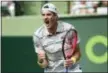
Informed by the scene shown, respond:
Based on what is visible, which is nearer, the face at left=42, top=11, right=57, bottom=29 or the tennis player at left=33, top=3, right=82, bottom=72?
the face at left=42, top=11, right=57, bottom=29

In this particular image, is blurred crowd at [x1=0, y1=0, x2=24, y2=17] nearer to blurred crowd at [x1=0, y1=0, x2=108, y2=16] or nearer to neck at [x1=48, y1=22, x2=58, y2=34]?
blurred crowd at [x1=0, y1=0, x2=108, y2=16]

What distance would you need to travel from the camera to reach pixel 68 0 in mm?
9938

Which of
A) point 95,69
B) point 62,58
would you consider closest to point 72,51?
point 62,58

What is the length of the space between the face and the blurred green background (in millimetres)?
3696

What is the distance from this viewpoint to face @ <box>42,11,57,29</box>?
5794 mm

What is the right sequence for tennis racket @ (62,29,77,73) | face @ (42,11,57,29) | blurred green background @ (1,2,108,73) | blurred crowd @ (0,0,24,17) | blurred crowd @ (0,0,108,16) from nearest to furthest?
face @ (42,11,57,29) → tennis racket @ (62,29,77,73) → blurred green background @ (1,2,108,73) → blurred crowd @ (0,0,108,16) → blurred crowd @ (0,0,24,17)

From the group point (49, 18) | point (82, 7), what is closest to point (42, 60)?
point (49, 18)

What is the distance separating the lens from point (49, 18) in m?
5.79

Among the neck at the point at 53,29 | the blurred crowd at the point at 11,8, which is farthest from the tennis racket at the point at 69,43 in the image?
the blurred crowd at the point at 11,8

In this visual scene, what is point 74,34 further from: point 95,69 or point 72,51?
point 95,69

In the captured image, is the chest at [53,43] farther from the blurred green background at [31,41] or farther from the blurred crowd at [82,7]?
the blurred crowd at [82,7]

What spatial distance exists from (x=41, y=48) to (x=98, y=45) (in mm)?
3763

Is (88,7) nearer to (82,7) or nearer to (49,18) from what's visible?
(82,7)

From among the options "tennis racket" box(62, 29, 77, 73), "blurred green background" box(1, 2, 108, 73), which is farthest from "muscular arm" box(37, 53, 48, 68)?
"blurred green background" box(1, 2, 108, 73)
